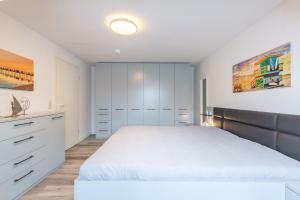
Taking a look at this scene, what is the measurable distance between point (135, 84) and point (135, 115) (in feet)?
2.94

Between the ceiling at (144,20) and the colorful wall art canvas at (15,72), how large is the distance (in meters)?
0.53

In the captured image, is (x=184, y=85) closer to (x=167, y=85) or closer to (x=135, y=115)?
(x=167, y=85)

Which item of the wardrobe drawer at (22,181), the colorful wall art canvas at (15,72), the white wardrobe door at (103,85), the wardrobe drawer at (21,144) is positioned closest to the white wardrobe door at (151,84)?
the white wardrobe door at (103,85)

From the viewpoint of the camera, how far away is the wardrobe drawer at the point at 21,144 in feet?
5.60

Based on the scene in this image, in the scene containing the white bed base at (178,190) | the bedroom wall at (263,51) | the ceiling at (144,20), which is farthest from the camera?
the ceiling at (144,20)

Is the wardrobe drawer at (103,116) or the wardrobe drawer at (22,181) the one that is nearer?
the wardrobe drawer at (22,181)

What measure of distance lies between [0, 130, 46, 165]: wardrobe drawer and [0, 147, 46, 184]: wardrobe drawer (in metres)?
0.05

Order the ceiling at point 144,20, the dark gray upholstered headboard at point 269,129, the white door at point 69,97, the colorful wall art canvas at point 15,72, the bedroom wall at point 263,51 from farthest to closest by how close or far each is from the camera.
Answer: the white door at point 69,97 < the colorful wall art canvas at point 15,72 < the ceiling at point 144,20 < the bedroom wall at point 263,51 < the dark gray upholstered headboard at point 269,129

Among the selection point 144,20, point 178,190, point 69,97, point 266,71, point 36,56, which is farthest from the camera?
point 69,97

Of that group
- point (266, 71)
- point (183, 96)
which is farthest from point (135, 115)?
point (266, 71)

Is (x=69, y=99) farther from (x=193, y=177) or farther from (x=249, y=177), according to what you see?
(x=249, y=177)

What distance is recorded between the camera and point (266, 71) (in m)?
2.01

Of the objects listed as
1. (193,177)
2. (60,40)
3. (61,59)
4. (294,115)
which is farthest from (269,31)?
(61,59)

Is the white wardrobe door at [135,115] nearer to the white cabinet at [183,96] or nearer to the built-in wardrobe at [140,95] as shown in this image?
the built-in wardrobe at [140,95]
